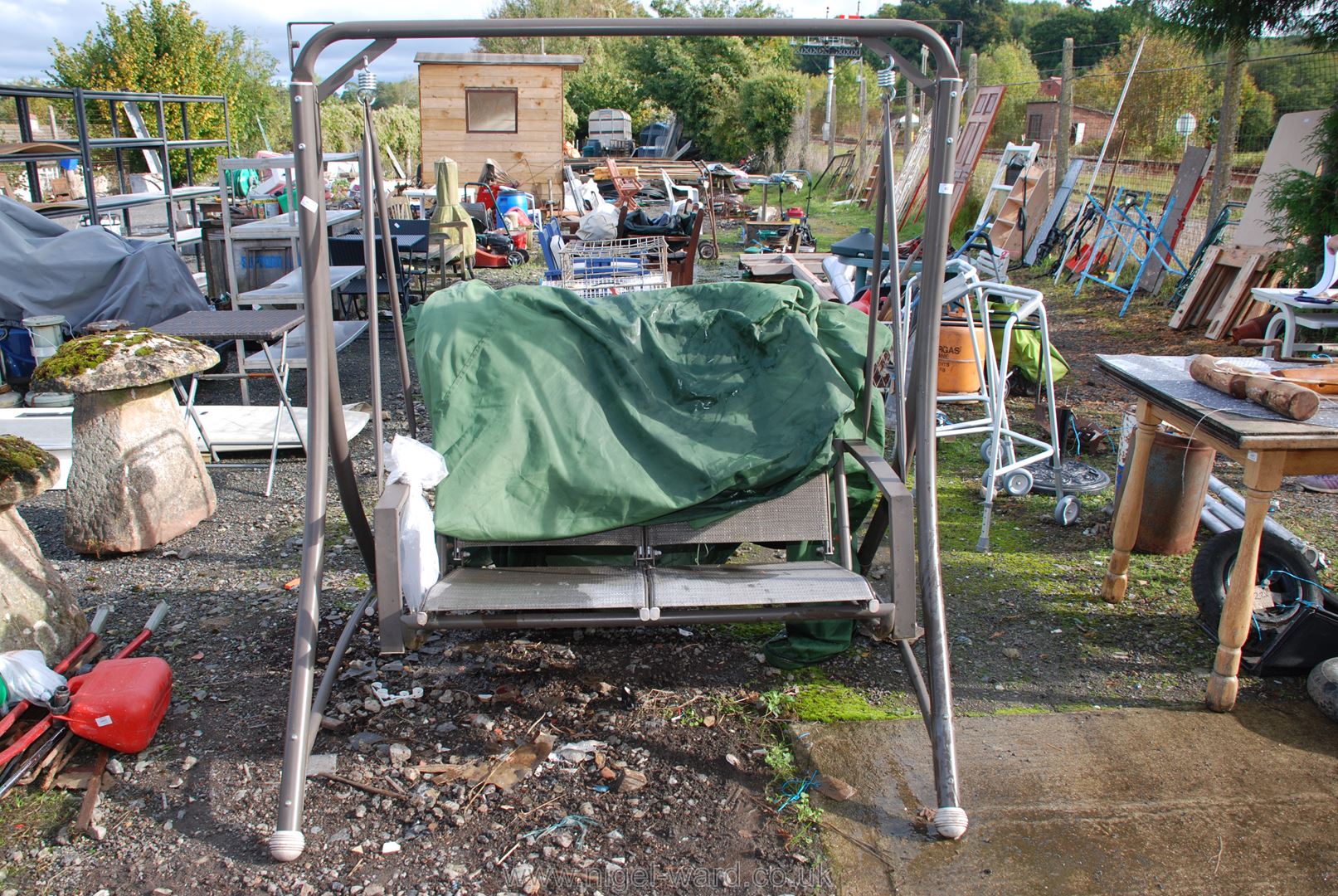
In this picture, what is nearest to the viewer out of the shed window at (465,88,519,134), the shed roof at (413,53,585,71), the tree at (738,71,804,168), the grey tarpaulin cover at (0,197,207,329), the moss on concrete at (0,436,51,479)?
the moss on concrete at (0,436,51,479)

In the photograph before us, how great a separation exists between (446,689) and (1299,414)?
9.73ft

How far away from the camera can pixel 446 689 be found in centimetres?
329

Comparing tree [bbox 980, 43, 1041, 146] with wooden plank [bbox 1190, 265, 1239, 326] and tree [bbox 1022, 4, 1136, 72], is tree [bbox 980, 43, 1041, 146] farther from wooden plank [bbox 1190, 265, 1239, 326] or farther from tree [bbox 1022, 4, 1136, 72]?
tree [bbox 1022, 4, 1136, 72]

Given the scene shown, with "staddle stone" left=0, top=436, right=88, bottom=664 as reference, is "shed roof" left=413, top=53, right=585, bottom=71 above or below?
above

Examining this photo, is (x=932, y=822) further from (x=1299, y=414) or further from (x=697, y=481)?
(x=1299, y=414)

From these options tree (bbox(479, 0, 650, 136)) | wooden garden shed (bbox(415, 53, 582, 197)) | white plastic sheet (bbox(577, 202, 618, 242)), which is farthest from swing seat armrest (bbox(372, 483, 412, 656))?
tree (bbox(479, 0, 650, 136))

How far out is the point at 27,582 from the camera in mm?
3197

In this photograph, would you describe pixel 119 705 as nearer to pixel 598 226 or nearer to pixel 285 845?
pixel 285 845

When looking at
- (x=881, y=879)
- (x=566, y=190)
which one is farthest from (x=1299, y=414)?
(x=566, y=190)

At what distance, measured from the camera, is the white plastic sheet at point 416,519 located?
2.75m

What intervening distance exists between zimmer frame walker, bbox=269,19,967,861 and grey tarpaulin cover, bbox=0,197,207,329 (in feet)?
17.6

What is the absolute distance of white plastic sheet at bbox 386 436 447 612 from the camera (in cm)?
275

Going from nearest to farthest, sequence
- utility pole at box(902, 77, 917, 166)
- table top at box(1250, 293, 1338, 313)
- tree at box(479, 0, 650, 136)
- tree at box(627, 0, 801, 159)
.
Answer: utility pole at box(902, 77, 917, 166), table top at box(1250, 293, 1338, 313), tree at box(627, 0, 801, 159), tree at box(479, 0, 650, 136)

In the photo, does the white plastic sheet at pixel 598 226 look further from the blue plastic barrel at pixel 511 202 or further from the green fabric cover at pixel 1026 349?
the green fabric cover at pixel 1026 349
